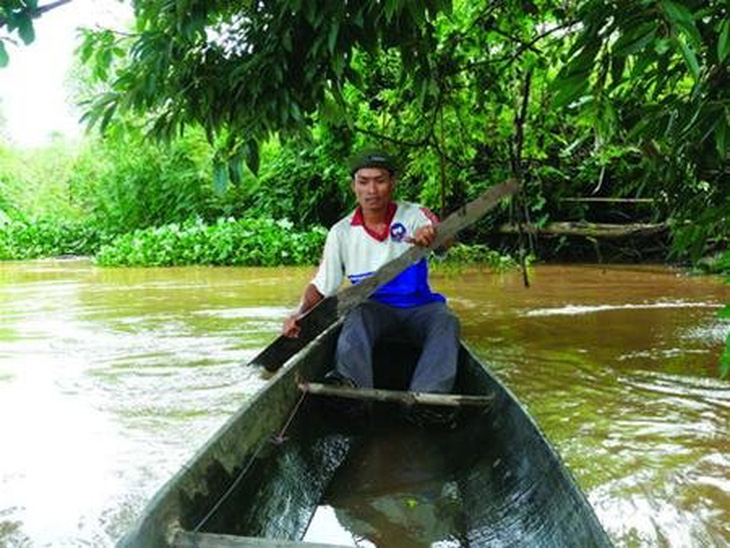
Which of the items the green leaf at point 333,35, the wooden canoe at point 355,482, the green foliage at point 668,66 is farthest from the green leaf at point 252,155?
the green foliage at point 668,66

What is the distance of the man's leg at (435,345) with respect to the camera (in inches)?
134

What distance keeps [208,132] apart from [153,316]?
503 cm

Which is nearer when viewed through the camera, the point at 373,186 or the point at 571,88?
the point at 571,88

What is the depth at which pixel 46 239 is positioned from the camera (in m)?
19.1

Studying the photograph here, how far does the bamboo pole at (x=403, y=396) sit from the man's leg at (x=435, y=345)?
0.13m

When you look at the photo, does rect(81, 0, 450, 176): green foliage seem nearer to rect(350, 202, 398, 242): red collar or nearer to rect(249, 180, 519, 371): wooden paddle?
rect(249, 180, 519, 371): wooden paddle

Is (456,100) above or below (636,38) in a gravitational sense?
above

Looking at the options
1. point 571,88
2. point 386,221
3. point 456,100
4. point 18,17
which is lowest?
point 386,221

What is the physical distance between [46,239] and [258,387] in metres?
16.2

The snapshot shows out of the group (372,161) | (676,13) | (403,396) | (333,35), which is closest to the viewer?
(676,13)

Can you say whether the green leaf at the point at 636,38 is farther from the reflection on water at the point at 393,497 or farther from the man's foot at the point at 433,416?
the man's foot at the point at 433,416

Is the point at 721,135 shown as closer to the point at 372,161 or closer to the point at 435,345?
the point at 435,345

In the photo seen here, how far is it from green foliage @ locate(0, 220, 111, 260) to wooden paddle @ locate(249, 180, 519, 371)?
51.1 feet

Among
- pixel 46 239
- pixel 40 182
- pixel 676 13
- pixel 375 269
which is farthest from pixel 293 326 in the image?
pixel 40 182
